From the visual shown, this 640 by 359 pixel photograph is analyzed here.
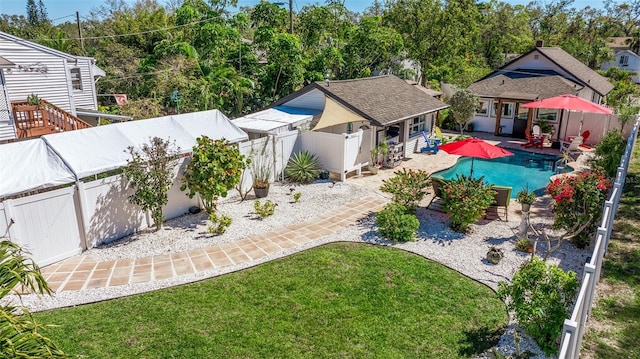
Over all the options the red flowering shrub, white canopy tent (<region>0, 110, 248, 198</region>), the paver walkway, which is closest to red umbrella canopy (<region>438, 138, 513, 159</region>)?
the red flowering shrub

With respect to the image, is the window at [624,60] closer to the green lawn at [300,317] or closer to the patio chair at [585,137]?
the patio chair at [585,137]

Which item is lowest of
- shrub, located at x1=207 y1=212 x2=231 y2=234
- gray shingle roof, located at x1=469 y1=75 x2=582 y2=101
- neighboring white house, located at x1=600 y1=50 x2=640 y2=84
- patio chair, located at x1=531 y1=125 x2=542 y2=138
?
shrub, located at x1=207 y1=212 x2=231 y2=234

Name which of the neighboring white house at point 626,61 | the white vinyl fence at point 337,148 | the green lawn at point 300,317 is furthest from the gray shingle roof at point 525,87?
the neighboring white house at point 626,61

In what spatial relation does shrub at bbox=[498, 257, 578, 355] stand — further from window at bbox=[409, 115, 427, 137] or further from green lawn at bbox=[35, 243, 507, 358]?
window at bbox=[409, 115, 427, 137]

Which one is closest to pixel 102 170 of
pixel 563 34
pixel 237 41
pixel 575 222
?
pixel 575 222

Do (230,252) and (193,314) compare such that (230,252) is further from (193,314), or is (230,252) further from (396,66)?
(396,66)

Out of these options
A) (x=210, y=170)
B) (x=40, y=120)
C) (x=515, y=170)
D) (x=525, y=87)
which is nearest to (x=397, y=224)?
(x=210, y=170)
